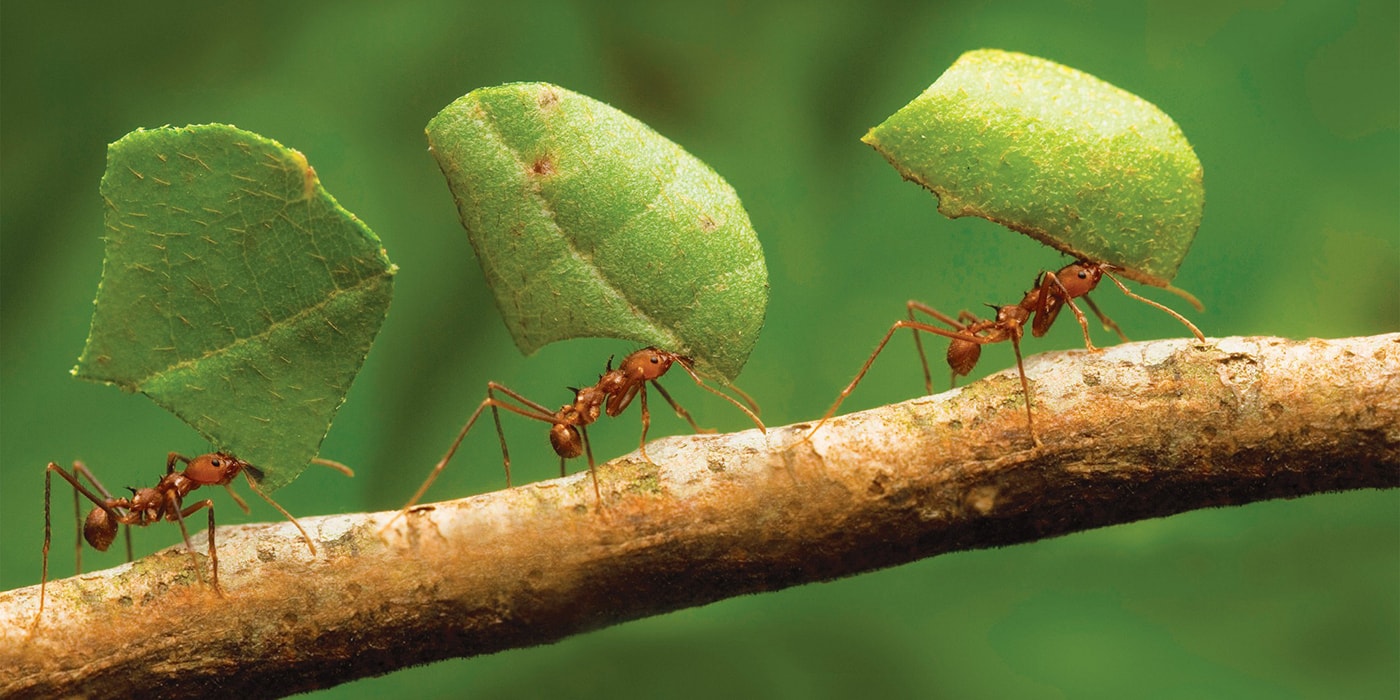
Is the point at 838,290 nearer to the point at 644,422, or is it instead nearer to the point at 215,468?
the point at 644,422

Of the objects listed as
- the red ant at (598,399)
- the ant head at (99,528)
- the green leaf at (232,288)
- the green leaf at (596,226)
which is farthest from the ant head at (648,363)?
the ant head at (99,528)

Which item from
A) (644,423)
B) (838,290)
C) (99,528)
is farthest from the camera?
(838,290)

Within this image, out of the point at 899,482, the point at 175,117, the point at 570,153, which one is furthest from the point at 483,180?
the point at 175,117

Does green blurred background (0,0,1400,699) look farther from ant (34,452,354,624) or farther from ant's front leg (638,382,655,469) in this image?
ant's front leg (638,382,655,469)

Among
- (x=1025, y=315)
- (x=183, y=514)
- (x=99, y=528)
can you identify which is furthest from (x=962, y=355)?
(x=99, y=528)

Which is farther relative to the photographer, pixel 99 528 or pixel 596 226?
pixel 99 528

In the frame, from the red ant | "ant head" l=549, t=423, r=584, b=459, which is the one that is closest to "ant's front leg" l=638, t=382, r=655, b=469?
the red ant
